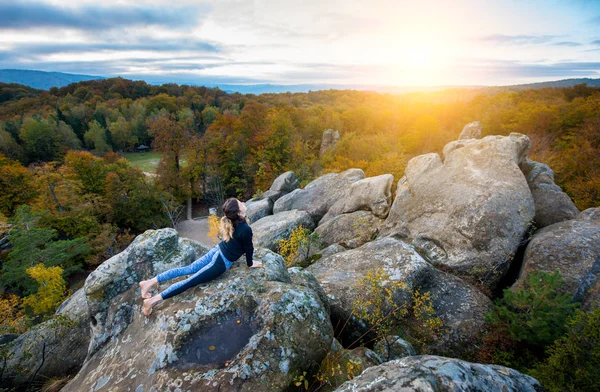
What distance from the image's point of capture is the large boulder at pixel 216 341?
15.0 feet

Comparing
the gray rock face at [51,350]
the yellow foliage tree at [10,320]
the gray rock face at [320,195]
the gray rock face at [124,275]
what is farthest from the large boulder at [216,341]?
the gray rock face at [320,195]

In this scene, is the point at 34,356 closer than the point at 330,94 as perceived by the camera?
Yes

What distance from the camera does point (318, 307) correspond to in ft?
18.2

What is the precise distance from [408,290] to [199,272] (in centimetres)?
625

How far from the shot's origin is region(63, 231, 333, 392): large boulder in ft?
15.0

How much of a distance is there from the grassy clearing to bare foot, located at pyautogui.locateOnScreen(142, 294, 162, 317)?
2591 inches

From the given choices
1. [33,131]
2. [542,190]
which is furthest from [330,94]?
[542,190]

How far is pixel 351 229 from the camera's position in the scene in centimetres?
1527

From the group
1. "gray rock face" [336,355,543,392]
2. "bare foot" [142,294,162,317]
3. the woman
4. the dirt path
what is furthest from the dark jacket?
the dirt path

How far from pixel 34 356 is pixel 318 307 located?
8.49m

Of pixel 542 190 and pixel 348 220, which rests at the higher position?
pixel 542 190

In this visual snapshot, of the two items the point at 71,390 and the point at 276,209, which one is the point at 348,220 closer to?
the point at 276,209

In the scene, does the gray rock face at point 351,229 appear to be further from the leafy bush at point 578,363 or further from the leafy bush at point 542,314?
the leafy bush at point 578,363

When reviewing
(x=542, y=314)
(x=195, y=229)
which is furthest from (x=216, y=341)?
(x=195, y=229)
